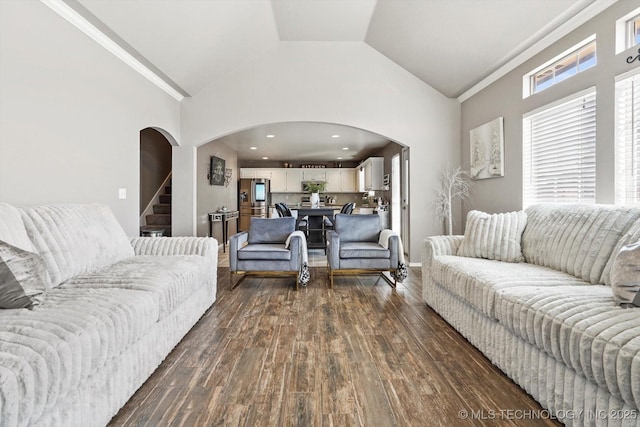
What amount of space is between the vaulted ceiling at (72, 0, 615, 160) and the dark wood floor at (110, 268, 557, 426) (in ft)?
9.67

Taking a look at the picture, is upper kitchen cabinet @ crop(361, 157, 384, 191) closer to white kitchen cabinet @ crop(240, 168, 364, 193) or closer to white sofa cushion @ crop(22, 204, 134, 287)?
white kitchen cabinet @ crop(240, 168, 364, 193)

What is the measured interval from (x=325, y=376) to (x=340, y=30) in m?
4.54

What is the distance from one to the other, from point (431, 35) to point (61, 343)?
459cm

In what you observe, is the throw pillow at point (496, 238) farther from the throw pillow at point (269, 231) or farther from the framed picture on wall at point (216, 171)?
the framed picture on wall at point (216, 171)

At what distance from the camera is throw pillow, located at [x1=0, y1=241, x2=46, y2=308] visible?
1.59 m

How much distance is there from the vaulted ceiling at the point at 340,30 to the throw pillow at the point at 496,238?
1.88 meters

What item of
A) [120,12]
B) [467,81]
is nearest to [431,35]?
[467,81]

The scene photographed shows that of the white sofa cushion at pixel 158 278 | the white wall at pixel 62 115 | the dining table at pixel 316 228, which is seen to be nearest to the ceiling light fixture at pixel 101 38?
the white wall at pixel 62 115

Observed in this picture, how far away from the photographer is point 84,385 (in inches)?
57.1

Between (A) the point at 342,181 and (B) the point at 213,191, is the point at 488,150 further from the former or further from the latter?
(A) the point at 342,181

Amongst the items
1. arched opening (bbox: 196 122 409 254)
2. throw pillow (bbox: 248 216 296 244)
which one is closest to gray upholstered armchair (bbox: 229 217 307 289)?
throw pillow (bbox: 248 216 296 244)

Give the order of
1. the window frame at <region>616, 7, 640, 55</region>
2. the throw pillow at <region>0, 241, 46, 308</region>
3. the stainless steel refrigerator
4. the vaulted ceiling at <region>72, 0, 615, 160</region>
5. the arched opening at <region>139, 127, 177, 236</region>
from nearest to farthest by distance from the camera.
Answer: the throw pillow at <region>0, 241, 46, 308</region>, the window frame at <region>616, 7, 640, 55</region>, the vaulted ceiling at <region>72, 0, 615, 160</region>, the arched opening at <region>139, 127, 177, 236</region>, the stainless steel refrigerator

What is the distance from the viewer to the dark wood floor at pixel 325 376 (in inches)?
66.5

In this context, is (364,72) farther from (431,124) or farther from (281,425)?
(281,425)
